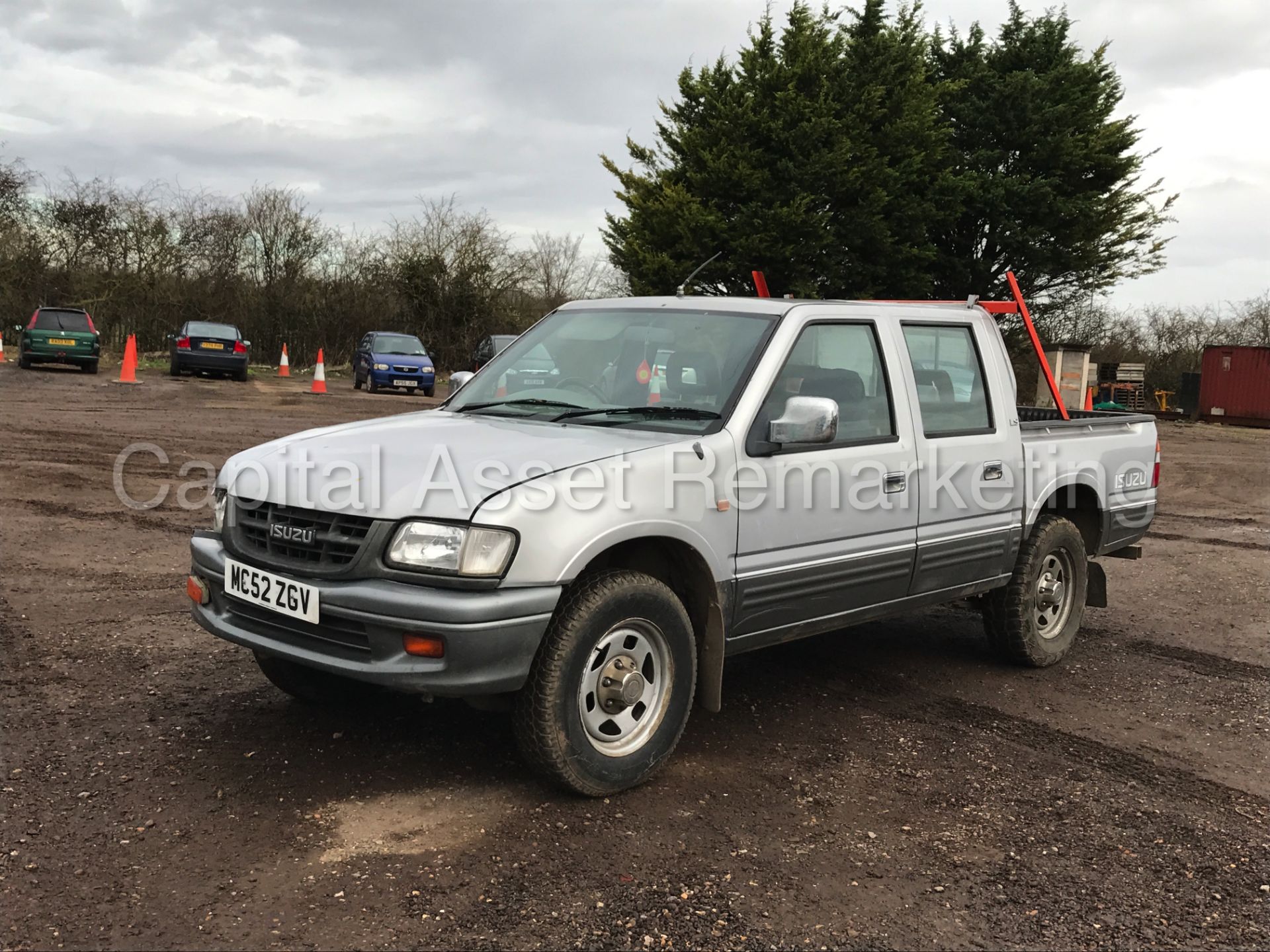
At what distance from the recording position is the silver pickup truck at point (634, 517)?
3.66 m

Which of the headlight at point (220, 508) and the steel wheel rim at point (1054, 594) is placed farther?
the steel wheel rim at point (1054, 594)

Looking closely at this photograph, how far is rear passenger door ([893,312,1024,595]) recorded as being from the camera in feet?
17.0

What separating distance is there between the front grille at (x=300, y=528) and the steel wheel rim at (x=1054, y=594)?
3833 millimetres

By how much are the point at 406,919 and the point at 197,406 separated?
61.5ft

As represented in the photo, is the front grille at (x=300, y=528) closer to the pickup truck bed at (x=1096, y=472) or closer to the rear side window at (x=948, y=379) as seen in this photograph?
the rear side window at (x=948, y=379)

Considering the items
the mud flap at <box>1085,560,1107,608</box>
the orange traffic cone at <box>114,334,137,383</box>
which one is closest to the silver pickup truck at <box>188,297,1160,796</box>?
the mud flap at <box>1085,560,1107,608</box>

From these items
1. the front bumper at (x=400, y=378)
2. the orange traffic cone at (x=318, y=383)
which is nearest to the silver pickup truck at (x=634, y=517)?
the orange traffic cone at (x=318, y=383)

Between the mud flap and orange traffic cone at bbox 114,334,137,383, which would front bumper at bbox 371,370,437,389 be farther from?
the mud flap

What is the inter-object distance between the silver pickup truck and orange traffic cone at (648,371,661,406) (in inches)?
0.6

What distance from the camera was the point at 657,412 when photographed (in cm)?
450

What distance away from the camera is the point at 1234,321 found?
36.8 m

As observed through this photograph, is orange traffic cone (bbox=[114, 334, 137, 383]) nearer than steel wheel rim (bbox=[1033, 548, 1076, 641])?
No

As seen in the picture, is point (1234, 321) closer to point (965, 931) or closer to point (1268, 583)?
point (1268, 583)

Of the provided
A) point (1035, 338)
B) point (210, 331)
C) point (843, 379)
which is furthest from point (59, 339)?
point (843, 379)
